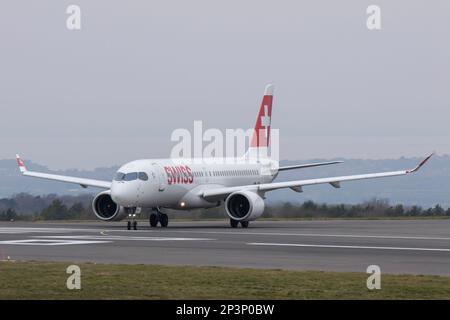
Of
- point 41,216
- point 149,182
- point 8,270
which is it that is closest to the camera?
point 8,270

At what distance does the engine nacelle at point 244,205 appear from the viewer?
53750 millimetres

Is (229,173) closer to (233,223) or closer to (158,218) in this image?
(233,223)

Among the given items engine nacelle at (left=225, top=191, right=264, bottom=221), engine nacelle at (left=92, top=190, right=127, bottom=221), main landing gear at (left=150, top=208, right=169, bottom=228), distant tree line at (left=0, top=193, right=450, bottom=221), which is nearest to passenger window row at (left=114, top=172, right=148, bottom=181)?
main landing gear at (left=150, top=208, right=169, bottom=228)

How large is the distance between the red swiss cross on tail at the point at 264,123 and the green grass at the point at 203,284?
127 feet

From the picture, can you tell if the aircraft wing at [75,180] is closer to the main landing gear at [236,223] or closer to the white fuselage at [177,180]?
the white fuselage at [177,180]

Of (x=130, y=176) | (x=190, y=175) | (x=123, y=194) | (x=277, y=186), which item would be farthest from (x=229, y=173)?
(x=123, y=194)


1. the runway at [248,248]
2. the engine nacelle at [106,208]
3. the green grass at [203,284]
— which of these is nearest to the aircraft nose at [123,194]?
the runway at [248,248]

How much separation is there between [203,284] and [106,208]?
33121 mm

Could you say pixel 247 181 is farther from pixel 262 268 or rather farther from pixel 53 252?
pixel 262 268

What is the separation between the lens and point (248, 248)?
3616 centimetres

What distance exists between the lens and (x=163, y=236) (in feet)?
146
